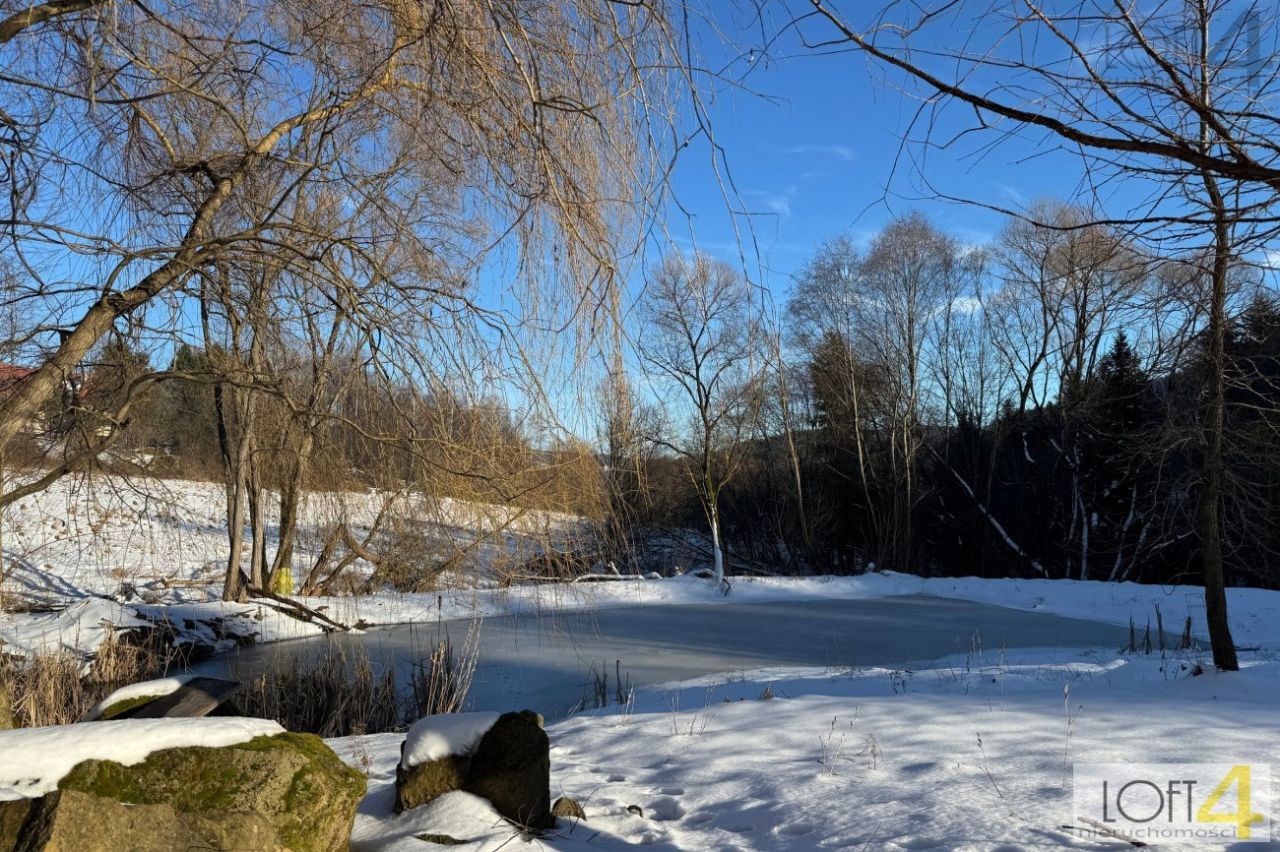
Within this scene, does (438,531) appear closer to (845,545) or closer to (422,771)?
(422,771)

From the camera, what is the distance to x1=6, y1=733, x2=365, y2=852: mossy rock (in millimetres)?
1842

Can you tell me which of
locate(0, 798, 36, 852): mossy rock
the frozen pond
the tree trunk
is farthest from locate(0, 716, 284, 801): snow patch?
the tree trunk

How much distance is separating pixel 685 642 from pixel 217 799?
9.24 meters

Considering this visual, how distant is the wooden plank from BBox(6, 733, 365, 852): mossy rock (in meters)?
1.02

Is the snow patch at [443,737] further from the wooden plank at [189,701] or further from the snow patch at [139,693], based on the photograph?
the snow patch at [139,693]

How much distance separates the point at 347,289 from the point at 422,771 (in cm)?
173

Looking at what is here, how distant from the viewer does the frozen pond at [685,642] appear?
8.30 m

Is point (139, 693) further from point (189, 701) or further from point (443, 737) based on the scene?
point (443, 737)

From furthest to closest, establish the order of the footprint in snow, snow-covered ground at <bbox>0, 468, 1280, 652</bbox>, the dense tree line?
1. the dense tree line
2. snow-covered ground at <bbox>0, 468, 1280, 652</bbox>
3. the footprint in snow

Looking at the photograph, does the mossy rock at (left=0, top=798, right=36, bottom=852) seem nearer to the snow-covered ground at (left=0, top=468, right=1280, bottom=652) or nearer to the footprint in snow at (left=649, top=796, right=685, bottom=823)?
the snow-covered ground at (left=0, top=468, right=1280, bottom=652)

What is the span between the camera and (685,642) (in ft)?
36.8

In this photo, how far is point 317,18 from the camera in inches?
120

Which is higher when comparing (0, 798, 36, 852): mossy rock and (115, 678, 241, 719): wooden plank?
(0, 798, 36, 852): mossy rock

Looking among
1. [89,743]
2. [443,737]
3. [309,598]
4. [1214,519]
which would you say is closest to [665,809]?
[443,737]
